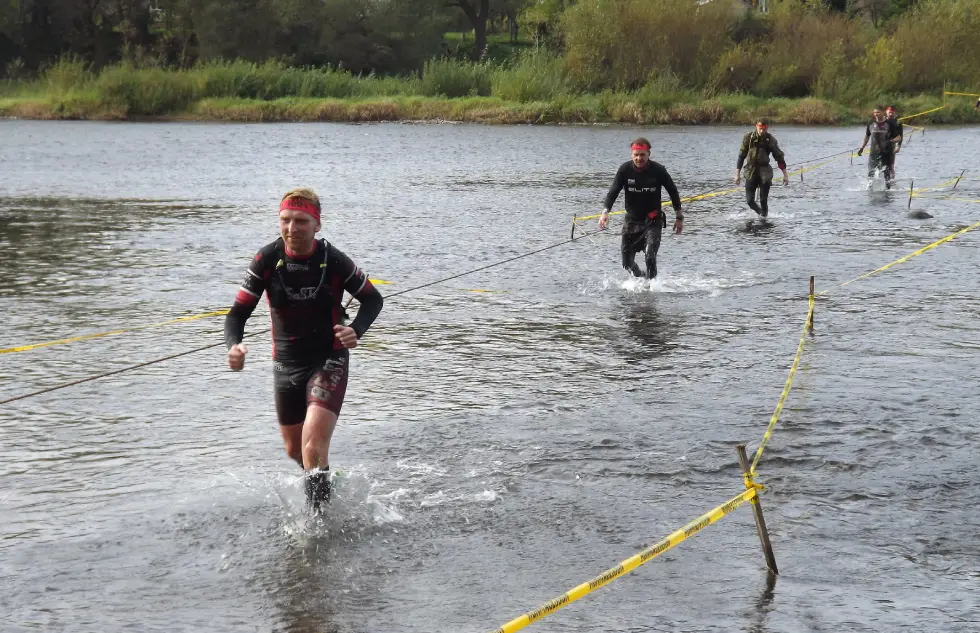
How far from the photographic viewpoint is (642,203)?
14.2 metres

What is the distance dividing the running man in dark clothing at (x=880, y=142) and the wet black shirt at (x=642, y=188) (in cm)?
1260

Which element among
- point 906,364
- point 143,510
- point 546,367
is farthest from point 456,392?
point 906,364

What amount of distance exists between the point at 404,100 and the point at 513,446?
5622 centimetres

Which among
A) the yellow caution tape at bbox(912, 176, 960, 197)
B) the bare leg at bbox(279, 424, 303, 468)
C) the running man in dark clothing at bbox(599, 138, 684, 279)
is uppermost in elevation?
the running man in dark clothing at bbox(599, 138, 684, 279)

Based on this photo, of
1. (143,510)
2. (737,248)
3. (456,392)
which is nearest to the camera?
(143,510)

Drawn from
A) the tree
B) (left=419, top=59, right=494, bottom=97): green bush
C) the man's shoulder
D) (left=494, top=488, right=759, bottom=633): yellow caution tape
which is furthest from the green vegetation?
(left=494, top=488, right=759, bottom=633): yellow caution tape

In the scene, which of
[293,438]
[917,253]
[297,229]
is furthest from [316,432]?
[917,253]

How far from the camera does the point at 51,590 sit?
6277 millimetres

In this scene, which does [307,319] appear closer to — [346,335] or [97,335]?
[346,335]

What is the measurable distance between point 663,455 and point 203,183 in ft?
82.4

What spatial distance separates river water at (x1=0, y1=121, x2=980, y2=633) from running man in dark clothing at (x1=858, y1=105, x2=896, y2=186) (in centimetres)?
692

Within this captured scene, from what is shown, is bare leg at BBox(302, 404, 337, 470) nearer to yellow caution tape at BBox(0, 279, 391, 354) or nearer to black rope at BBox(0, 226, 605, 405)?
black rope at BBox(0, 226, 605, 405)

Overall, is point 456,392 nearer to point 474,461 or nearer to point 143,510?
point 474,461

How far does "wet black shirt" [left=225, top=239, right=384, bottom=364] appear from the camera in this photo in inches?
264
